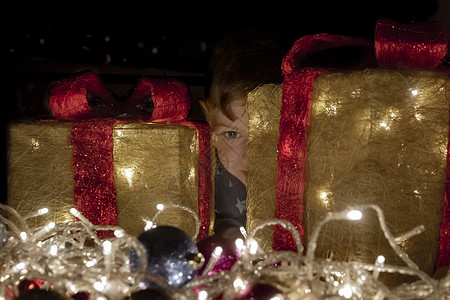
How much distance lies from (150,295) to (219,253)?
0.51ft

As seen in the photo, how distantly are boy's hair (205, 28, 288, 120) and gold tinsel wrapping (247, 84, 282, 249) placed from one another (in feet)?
0.57

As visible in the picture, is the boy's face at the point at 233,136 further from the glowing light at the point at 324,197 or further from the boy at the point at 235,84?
the glowing light at the point at 324,197

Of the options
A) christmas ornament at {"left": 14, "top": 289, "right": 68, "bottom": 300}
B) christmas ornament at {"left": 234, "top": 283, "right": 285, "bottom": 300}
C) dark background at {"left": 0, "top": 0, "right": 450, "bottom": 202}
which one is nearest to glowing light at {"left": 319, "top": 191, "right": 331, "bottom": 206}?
christmas ornament at {"left": 234, "top": 283, "right": 285, "bottom": 300}

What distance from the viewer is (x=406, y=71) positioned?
683 mm

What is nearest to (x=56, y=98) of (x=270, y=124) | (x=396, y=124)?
(x=270, y=124)

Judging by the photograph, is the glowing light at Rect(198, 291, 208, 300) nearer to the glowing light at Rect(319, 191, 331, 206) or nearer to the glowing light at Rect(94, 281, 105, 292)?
the glowing light at Rect(94, 281, 105, 292)

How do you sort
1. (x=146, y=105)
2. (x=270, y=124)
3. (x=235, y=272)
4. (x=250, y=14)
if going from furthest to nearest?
(x=250, y=14) < (x=146, y=105) < (x=270, y=124) < (x=235, y=272)

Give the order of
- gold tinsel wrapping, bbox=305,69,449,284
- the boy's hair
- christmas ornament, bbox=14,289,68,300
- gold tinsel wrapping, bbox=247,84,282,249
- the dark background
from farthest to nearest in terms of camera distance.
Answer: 1. the dark background
2. the boy's hair
3. gold tinsel wrapping, bbox=247,84,282,249
4. gold tinsel wrapping, bbox=305,69,449,284
5. christmas ornament, bbox=14,289,68,300

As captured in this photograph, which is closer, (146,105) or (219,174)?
(146,105)

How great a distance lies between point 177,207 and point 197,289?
0.78ft

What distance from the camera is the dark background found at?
122cm

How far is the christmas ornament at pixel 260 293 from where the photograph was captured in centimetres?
56

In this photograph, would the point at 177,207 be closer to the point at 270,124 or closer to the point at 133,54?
the point at 270,124

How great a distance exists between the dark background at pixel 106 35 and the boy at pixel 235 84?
145mm
